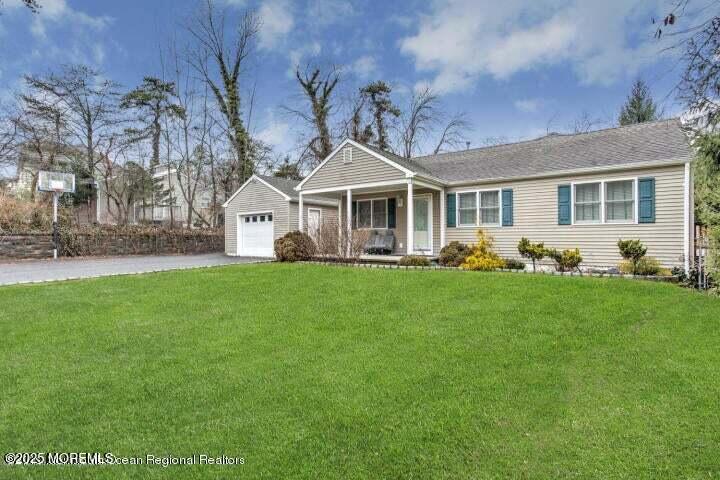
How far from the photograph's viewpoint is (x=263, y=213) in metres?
19.3

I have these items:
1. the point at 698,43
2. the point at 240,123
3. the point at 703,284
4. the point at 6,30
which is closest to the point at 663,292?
the point at 703,284

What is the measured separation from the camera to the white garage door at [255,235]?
19.2m

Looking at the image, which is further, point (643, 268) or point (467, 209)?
point (467, 209)

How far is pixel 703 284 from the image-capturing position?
308 inches

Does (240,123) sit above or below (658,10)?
above

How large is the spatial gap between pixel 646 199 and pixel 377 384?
10.7 meters

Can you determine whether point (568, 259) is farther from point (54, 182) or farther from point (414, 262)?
point (54, 182)

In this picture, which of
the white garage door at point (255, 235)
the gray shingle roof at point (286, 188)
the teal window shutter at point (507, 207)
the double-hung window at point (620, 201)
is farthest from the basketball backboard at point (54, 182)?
the double-hung window at point (620, 201)

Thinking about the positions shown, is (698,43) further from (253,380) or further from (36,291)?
(36,291)

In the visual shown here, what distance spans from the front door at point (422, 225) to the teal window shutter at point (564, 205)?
4.40 metres

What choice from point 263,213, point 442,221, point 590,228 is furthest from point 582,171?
point 263,213

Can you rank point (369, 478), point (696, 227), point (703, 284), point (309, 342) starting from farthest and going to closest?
point (696, 227), point (703, 284), point (309, 342), point (369, 478)

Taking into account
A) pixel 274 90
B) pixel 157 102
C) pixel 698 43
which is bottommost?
pixel 698 43

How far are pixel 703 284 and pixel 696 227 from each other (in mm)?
3880
